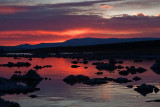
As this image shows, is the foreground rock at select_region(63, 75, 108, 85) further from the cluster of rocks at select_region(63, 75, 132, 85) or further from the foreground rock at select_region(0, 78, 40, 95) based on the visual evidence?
the foreground rock at select_region(0, 78, 40, 95)

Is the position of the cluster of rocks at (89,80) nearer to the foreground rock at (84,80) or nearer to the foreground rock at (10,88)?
the foreground rock at (84,80)

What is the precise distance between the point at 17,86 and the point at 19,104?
224 inches

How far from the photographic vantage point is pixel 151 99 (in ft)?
73.6

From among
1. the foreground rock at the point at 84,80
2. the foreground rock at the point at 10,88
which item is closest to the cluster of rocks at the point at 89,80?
the foreground rock at the point at 84,80

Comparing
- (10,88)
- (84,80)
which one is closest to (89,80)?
(84,80)

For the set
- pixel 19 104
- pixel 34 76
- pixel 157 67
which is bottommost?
pixel 19 104

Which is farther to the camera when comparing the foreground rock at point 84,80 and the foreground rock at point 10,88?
the foreground rock at point 84,80

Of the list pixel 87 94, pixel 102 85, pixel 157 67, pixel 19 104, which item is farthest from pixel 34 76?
pixel 157 67

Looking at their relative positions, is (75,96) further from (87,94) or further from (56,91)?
(56,91)

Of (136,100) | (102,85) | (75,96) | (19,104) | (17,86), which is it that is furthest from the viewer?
(102,85)

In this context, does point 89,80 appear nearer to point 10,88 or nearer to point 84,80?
point 84,80

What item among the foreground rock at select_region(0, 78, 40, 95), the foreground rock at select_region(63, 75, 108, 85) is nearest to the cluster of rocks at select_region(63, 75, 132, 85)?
the foreground rock at select_region(63, 75, 108, 85)

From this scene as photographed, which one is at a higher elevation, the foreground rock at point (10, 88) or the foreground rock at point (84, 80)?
the foreground rock at point (84, 80)

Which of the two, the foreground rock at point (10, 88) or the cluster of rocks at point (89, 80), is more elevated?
the cluster of rocks at point (89, 80)
